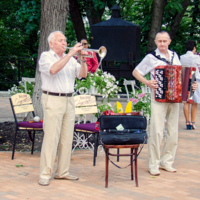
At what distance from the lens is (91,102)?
657 cm

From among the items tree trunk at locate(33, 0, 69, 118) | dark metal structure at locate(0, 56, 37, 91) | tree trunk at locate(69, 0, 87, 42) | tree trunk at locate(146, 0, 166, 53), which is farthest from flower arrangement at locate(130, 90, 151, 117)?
dark metal structure at locate(0, 56, 37, 91)

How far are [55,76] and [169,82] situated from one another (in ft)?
4.98

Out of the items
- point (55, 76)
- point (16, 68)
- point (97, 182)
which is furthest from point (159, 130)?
point (16, 68)

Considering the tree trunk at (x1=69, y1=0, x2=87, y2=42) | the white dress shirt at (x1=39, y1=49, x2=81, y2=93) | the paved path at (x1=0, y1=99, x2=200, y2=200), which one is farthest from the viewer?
the tree trunk at (x1=69, y1=0, x2=87, y2=42)

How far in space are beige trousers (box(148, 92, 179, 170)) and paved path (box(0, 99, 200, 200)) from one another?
0.73 ft

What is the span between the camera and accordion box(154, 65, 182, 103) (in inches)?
198

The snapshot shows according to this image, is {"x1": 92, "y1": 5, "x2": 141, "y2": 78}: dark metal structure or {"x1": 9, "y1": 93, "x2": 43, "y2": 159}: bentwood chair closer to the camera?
{"x1": 9, "y1": 93, "x2": 43, "y2": 159}: bentwood chair

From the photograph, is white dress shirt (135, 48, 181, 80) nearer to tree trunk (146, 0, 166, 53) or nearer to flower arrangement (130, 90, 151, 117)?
flower arrangement (130, 90, 151, 117)

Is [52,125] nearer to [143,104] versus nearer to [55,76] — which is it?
[55,76]

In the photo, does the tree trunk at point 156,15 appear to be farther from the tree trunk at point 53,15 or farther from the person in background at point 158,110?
the person in background at point 158,110

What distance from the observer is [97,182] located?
4883 millimetres

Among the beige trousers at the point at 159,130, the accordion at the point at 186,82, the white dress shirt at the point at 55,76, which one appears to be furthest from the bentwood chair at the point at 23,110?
the accordion at the point at 186,82

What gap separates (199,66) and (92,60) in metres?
2.46

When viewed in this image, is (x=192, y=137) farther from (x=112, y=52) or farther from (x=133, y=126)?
(x=112, y=52)
